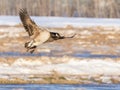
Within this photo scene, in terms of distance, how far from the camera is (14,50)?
1152 centimetres

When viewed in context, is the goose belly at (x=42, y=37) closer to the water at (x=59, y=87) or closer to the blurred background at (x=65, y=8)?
the water at (x=59, y=87)

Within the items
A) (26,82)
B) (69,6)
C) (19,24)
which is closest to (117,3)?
(69,6)

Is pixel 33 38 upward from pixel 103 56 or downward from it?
upward

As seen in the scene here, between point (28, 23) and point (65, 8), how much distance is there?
→ 7946mm

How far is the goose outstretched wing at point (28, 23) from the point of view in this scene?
23.3 ft

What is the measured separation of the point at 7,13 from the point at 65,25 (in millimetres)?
1879

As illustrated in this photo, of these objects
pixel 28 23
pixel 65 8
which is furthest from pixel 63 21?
pixel 28 23

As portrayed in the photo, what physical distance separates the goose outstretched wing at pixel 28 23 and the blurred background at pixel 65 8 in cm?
730

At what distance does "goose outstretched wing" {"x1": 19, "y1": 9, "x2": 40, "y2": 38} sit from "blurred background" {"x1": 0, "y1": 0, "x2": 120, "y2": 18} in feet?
23.9

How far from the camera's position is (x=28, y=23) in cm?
717

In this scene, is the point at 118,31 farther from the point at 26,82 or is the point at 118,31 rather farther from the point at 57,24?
the point at 26,82

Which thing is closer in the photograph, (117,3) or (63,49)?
(63,49)

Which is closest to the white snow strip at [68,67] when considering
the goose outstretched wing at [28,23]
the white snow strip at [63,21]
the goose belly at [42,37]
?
the goose belly at [42,37]

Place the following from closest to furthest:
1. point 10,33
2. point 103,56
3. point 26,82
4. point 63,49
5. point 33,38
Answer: point 33,38 → point 26,82 → point 103,56 → point 63,49 → point 10,33
